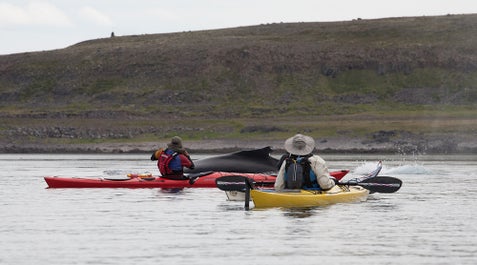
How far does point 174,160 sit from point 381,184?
25.2 ft

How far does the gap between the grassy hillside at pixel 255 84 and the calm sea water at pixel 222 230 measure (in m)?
68.0

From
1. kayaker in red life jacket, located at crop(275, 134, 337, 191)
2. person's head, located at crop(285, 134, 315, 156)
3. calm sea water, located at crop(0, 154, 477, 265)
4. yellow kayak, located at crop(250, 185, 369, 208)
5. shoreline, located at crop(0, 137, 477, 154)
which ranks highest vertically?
shoreline, located at crop(0, 137, 477, 154)

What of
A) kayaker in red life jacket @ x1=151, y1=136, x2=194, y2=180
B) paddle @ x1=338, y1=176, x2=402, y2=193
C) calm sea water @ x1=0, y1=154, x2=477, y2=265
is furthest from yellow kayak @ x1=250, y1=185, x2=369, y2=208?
kayaker in red life jacket @ x1=151, y1=136, x2=194, y2=180

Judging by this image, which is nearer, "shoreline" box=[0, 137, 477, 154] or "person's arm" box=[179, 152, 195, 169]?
"person's arm" box=[179, 152, 195, 169]

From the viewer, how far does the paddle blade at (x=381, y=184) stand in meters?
37.2

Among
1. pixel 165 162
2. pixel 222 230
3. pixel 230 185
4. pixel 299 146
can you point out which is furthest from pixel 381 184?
pixel 222 230

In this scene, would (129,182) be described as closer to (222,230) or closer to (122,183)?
(122,183)

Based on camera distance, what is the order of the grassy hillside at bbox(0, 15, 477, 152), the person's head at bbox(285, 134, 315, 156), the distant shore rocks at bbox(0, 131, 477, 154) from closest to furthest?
the person's head at bbox(285, 134, 315, 156)
the distant shore rocks at bbox(0, 131, 477, 154)
the grassy hillside at bbox(0, 15, 477, 152)

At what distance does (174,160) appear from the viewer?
41.9m

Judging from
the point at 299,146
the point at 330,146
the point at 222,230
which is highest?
the point at 330,146

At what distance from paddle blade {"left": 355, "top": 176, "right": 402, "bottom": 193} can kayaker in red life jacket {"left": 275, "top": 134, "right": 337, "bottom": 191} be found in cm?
443

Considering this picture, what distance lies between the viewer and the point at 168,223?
2953 cm

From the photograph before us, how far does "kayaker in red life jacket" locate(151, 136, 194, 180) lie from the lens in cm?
4156

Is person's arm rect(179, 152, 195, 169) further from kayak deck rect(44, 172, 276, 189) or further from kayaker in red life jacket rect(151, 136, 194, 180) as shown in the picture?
kayak deck rect(44, 172, 276, 189)
